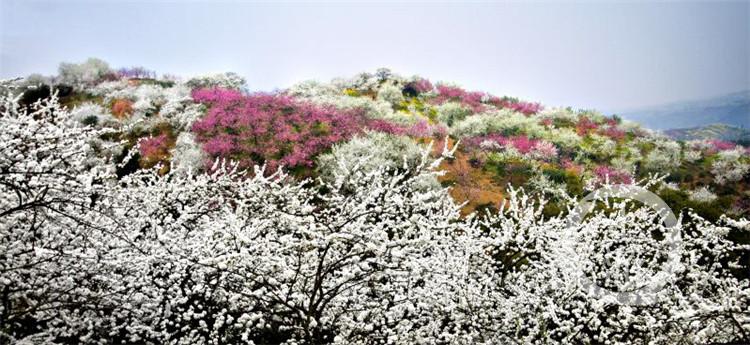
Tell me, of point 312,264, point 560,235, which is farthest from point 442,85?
point 312,264

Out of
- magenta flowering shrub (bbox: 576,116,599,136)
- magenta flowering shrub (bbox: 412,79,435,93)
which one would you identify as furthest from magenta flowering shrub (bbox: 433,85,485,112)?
magenta flowering shrub (bbox: 576,116,599,136)

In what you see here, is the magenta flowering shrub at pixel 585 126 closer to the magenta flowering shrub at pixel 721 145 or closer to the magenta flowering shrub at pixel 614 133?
the magenta flowering shrub at pixel 614 133

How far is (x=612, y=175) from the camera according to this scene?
52.6 ft

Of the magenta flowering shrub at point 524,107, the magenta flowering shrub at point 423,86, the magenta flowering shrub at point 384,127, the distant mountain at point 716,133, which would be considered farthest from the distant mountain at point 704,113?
the magenta flowering shrub at point 384,127

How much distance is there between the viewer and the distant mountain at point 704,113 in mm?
33344

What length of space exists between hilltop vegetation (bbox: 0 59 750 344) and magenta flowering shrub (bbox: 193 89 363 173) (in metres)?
0.10

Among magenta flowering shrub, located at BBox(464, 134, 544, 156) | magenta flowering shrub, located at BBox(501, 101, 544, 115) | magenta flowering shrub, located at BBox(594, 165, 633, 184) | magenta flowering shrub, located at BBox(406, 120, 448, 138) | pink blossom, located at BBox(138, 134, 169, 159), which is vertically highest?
magenta flowering shrub, located at BBox(501, 101, 544, 115)

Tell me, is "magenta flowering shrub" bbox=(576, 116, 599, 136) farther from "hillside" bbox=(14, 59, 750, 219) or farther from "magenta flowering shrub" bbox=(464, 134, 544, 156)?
"magenta flowering shrub" bbox=(464, 134, 544, 156)

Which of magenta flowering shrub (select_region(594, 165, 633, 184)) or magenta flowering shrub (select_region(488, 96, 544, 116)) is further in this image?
magenta flowering shrub (select_region(488, 96, 544, 116))

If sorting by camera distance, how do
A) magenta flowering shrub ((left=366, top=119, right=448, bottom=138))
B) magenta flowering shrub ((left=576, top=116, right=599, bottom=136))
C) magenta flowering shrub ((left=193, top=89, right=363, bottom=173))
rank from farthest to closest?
magenta flowering shrub ((left=576, top=116, right=599, bottom=136))
magenta flowering shrub ((left=366, top=119, right=448, bottom=138))
magenta flowering shrub ((left=193, top=89, right=363, bottom=173))

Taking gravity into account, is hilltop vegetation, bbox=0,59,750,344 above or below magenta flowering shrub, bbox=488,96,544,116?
below

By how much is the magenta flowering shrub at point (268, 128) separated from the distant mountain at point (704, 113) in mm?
23352

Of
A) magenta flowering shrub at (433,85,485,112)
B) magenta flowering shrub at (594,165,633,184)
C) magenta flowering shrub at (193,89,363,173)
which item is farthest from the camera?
magenta flowering shrub at (433,85,485,112)

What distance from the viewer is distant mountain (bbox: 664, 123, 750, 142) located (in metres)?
22.9
